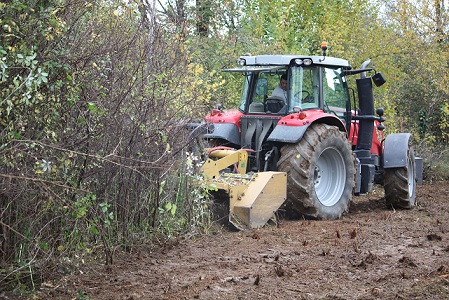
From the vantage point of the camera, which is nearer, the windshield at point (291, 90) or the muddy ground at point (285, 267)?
the muddy ground at point (285, 267)

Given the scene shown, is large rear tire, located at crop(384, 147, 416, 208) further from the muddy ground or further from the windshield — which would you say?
the muddy ground

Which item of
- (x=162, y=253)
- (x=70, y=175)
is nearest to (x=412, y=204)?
(x=162, y=253)

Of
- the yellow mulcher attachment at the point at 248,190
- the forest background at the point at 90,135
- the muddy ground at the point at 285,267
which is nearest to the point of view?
the forest background at the point at 90,135

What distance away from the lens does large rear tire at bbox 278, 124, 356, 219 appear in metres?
8.56

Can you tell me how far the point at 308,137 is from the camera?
871 cm

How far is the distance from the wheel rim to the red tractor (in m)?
Answer: 0.01

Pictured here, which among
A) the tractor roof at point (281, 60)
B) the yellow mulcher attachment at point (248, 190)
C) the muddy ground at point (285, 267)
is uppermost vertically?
the tractor roof at point (281, 60)

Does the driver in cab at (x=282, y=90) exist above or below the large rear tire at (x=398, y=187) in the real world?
above

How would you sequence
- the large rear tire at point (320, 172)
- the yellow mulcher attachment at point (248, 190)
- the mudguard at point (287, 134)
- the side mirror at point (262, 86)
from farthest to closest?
the side mirror at point (262, 86) → the large rear tire at point (320, 172) → the mudguard at point (287, 134) → the yellow mulcher attachment at point (248, 190)

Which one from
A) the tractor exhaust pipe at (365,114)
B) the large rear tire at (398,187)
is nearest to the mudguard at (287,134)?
the tractor exhaust pipe at (365,114)

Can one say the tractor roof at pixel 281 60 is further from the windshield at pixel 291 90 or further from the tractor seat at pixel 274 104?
the tractor seat at pixel 274 104

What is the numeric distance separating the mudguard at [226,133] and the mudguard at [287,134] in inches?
37.5

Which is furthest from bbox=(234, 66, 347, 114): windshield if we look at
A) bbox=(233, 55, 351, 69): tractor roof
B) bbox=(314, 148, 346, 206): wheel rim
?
bbox=(314, 148, 346, 206): wheel rim

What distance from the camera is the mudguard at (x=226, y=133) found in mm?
9461
